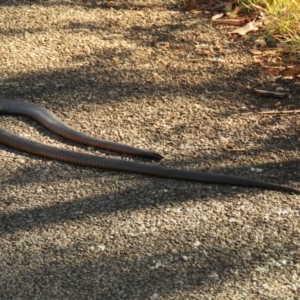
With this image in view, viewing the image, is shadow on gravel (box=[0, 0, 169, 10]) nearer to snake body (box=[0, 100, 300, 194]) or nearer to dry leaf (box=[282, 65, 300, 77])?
dry leaf (box=[282, 65, 300, 77])

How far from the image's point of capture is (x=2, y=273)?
14.1 feet

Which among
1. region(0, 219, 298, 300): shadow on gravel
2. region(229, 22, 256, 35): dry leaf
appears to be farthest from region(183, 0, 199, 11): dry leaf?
region(0, 219, 298, 300): shadow on gravel

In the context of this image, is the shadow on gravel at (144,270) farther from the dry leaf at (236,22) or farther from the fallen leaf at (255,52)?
the dry leaf at (236,22)

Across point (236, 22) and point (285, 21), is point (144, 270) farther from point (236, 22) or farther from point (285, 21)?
point (236, 22)

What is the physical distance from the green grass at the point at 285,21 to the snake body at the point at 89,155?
2162mm

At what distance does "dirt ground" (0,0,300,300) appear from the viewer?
14.3 feet

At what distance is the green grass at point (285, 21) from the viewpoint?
7.15 m

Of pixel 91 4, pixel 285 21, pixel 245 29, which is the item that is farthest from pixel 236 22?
pixel 91 4

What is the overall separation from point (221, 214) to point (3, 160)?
1.48m

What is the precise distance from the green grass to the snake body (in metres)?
2.16

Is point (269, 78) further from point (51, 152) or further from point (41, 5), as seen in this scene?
point (41, 5)

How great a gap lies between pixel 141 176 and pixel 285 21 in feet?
8.56

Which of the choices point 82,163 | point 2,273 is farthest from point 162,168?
point 2,273

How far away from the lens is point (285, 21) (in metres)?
7.25
